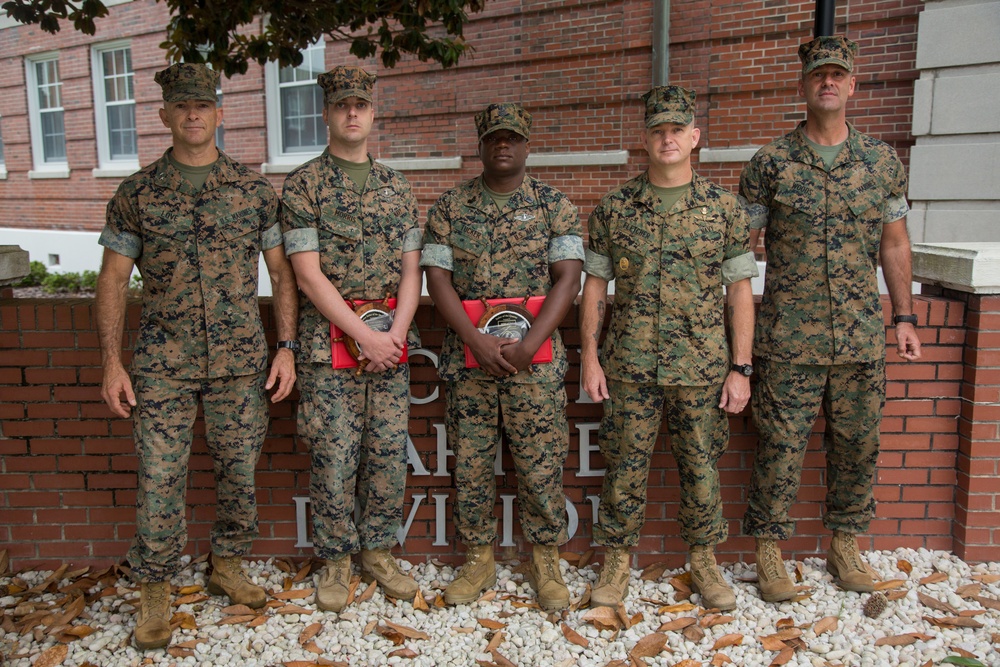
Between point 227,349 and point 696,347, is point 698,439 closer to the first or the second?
point 696,347

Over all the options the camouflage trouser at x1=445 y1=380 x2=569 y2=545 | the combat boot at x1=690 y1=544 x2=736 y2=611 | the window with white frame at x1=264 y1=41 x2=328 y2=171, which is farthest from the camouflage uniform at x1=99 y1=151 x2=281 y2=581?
the window with white frame at x1=264 y1=41 x2=328 y2=171

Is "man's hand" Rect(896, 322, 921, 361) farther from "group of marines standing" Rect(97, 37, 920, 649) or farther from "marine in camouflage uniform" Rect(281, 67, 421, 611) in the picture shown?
"marine in camouflage uniform" Rect(281, 67, 421, 611)

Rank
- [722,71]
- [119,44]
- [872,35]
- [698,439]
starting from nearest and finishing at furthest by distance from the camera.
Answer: [698,439] < [872,35] < [722,71] < [119,44]

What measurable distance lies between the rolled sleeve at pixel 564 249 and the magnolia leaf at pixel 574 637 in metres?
1.38

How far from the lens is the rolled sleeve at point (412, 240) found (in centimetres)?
300

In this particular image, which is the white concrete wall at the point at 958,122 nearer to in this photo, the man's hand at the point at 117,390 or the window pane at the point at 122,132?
the man's hand at the point at 117,390

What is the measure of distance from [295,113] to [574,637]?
969 centimetres

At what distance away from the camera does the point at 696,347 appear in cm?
287

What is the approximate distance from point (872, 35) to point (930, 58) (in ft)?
2.00

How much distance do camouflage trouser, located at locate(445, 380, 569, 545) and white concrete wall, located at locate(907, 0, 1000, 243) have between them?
510 cm

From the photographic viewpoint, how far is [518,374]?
2904 mm

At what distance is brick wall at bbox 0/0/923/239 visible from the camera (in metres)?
6.87

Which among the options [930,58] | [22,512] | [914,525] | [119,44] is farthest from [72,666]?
[119,44]

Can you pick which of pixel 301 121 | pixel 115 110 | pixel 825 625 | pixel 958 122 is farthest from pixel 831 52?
pixel 115 110
